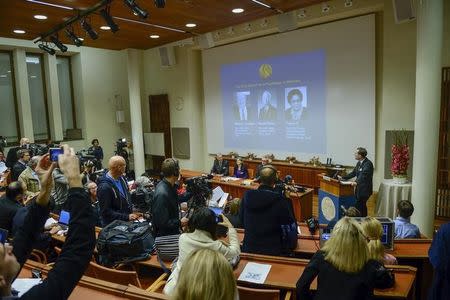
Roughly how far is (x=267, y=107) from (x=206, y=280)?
829 centimetres

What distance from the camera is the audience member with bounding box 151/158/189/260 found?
3045 mm

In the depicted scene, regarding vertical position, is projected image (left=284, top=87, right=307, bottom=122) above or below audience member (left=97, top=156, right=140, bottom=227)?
above

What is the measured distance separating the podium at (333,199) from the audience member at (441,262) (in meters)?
3.18

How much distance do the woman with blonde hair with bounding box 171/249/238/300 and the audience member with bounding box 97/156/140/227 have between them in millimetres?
2754

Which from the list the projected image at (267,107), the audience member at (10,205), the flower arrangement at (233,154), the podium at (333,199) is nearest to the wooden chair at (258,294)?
the audience member at (10,205)

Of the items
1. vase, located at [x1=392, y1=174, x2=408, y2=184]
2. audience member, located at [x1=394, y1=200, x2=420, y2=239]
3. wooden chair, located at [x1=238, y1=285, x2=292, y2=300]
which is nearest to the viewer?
wooden chair, located at [x1=238, y1=285, x2=292, y2=300]

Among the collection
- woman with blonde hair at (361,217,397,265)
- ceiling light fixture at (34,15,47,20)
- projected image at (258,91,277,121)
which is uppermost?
ceiling light fixture at (34,15,47,20)

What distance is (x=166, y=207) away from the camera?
10.5ft

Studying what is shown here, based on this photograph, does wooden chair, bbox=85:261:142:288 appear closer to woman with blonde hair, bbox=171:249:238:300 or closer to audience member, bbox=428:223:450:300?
woman with blonde hair, bbox=171:249:238:300

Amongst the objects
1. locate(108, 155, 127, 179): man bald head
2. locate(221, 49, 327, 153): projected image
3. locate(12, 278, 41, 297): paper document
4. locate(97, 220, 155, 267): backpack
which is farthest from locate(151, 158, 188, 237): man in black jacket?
locate(221, 49, 327, 153): projected image

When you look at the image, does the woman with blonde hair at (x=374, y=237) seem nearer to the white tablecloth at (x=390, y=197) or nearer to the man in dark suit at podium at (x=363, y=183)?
the man in dark suit at podium at (x=363, y=183)

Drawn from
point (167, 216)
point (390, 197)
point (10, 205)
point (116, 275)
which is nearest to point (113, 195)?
point (167, 216)

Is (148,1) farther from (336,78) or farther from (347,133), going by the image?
(347,133)

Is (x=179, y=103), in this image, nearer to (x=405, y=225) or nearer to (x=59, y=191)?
(x=59, y=191)
